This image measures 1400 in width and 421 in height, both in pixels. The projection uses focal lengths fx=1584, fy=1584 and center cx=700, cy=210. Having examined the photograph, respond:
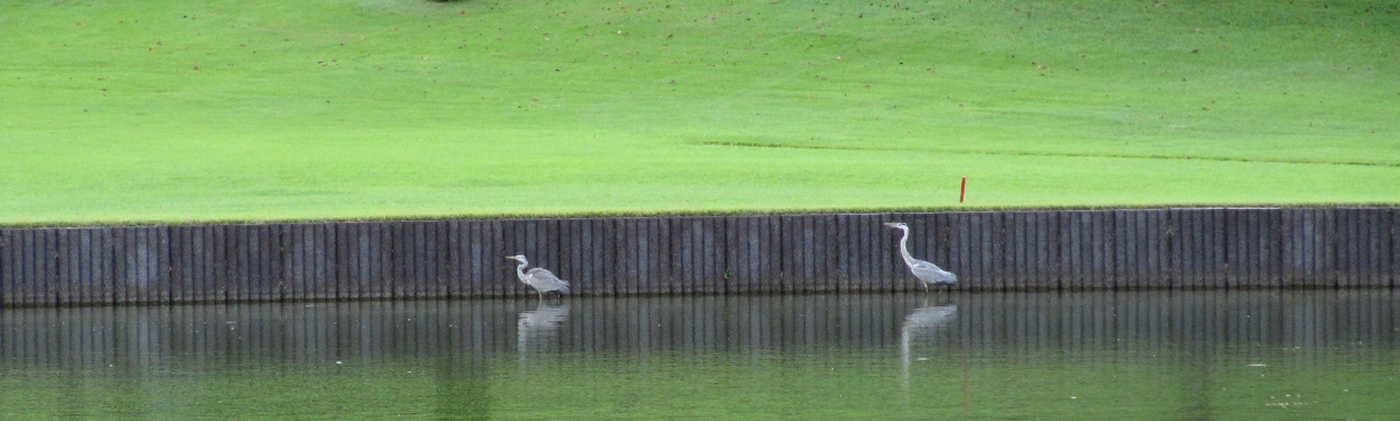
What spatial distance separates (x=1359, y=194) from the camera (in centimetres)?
2416

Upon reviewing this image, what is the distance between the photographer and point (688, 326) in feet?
53.2

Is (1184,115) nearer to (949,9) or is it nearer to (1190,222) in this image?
(949,9)

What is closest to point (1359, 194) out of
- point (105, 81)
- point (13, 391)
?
point (13, 391)

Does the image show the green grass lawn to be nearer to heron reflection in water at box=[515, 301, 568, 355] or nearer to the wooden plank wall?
the wooden plank wall

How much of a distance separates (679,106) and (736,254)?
777 inches

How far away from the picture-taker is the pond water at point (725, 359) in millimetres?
10695

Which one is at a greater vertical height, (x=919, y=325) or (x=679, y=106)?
(x=679, y=106)

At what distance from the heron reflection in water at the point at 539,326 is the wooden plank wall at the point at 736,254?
1.38 metres

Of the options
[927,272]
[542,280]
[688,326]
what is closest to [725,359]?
[688,326]

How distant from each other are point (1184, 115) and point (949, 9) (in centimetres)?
1442

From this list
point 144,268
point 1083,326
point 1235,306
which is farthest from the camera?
Answer: point 144,268

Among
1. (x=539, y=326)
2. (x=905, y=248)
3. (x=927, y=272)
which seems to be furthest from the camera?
(x=905, y=248)

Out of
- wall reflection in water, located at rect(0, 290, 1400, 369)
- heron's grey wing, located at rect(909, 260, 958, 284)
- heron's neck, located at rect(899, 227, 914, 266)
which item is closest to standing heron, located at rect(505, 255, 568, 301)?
wall reflection in water, located at rect(0, 290, 1400, 369)

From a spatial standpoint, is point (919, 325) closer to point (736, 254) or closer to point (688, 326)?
point (688, 326)
